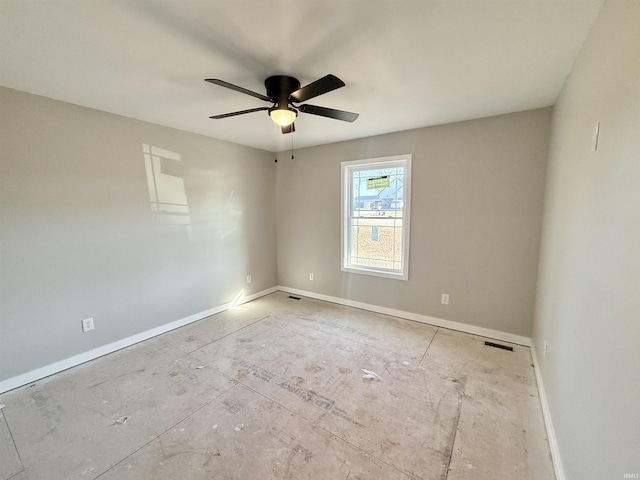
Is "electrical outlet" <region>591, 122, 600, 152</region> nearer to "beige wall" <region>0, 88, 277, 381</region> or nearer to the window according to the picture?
the window

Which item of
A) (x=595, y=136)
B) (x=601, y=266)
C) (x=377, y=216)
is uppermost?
(x=595, y=136)

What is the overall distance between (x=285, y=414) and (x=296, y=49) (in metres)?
2.38

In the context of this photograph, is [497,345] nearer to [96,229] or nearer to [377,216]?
[377,216]

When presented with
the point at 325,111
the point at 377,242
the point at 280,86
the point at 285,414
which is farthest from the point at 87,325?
the point at 377,242

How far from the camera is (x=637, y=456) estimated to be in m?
0.74

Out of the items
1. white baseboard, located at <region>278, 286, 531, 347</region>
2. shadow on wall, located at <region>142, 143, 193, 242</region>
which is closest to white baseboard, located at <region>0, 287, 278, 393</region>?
shadow on wall, located at <region>142, 143, 193, 242</region>

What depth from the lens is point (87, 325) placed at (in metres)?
2.49

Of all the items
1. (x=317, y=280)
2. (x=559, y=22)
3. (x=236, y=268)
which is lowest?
(x=317, y=280)

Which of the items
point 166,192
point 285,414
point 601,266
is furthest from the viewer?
point 166,192

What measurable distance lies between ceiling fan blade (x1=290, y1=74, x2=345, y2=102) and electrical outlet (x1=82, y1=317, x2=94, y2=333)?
2766 millimetres

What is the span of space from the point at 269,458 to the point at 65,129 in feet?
10.1

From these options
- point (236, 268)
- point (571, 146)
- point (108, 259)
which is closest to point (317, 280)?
point (236, 268)

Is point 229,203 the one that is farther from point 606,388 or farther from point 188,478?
point 606,388

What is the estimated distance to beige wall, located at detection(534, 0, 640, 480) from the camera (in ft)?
2.82
